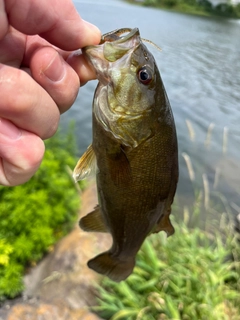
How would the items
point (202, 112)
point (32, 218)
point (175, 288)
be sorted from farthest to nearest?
1. point (202, 112)
2. point (32, 218)
3. point (175, 288)

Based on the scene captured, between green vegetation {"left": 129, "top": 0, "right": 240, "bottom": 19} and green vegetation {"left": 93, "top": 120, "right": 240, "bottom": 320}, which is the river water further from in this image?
green vegetation {"left": 129, "top": 0, "right": 240, "bottom": 19}

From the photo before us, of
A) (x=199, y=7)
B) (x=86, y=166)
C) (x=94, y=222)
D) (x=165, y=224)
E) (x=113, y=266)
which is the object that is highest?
(x=86, y=166)

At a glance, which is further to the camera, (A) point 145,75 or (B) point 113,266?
(B) point 113,266

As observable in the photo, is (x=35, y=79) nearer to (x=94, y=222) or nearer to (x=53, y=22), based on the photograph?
(x=53, y=22)

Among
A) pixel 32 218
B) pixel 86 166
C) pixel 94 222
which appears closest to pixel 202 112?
pixel 32 218

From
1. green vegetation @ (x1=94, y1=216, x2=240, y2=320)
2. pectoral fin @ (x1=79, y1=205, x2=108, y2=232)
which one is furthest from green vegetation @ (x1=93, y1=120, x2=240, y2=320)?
pectoral fin @ (x1=79, y1=205, x2=108, y2=232)

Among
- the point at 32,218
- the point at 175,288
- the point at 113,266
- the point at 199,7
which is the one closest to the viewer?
the point at 113,266

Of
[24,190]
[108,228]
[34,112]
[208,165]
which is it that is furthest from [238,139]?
[34,112]
